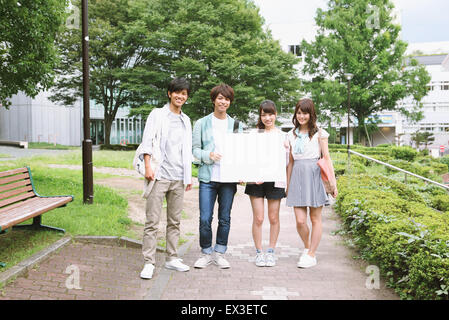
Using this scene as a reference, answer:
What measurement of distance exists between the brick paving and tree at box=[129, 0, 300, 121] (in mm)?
19298

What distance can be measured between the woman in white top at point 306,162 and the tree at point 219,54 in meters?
19.3

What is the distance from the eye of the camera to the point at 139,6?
1027 inches

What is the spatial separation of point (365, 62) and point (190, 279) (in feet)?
108

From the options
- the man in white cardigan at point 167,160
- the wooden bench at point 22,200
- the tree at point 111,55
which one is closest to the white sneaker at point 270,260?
the man in white cardigan at point 167,160

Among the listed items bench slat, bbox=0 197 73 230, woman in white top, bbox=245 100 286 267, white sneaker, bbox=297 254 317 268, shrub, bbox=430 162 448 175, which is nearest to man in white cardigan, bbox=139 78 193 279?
woman in white top, bbox=245 100 286 267

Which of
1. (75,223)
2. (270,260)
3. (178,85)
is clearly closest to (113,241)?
(75,223)

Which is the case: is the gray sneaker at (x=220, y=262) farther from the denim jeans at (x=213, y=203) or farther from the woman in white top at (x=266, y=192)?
the woman in white top at (x=266, y=192)

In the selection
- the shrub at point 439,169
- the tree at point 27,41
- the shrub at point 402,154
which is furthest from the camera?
the shrub at point 402,154

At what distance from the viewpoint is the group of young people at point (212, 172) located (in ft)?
13.5

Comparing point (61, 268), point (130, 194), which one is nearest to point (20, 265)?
point (61, 268)

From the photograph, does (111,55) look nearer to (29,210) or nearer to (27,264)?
(29,210)

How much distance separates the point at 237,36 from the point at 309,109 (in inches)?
868

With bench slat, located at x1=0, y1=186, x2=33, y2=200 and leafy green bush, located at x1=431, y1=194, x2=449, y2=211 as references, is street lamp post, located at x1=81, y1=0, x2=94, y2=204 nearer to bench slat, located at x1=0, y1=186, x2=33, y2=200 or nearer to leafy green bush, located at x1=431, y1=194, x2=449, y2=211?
bench slat, located at x1=0, y1=186, x2=33, y2=200
